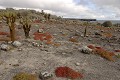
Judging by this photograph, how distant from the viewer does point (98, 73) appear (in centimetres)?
1473

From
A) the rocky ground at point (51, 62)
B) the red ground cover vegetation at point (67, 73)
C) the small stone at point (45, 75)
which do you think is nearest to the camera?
the small stone at point (45, 75)

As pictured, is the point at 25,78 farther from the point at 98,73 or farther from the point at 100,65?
the point at 100,65

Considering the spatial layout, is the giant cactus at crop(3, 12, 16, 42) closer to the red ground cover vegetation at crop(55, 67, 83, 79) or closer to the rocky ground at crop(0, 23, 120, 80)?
the rocky ground at crop(0, 23, 120, 80)

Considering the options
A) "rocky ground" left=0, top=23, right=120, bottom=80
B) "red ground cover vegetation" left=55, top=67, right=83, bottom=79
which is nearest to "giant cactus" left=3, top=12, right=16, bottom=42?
"rocky ground" left=0, top=23, right=120, bottom=80

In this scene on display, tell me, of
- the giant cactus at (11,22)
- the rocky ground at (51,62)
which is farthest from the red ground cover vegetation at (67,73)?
the giant cactus at (11,22)

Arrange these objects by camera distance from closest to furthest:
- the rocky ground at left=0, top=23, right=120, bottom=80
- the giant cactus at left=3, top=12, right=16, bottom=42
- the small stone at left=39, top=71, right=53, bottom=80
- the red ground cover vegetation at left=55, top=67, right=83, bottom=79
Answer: the small stone at left=39, top=71, right=53, bottom=80 → the red ground cover vegetation at left=55, top=67, right=83, bottom=79 → the rocky ground at left=0, top=23, right=120, bottom=80 → the giant cactus at left=3, top=12, right=16, bottom=42

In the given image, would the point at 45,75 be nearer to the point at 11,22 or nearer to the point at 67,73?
the point at 67,73

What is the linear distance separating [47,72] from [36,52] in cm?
444

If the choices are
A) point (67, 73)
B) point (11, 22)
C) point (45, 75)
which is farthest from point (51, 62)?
point (11, 22)

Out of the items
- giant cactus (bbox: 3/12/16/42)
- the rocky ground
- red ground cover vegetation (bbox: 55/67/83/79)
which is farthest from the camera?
giant cactus (bbox: 3/12/16/42)

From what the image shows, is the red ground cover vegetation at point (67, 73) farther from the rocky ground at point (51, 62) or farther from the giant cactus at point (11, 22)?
the giant cactus at point (11, 22)

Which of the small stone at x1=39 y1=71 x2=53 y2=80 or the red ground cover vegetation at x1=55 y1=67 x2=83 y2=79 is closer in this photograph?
the small stone at x1=39 y1=71 x2=53 y2=80

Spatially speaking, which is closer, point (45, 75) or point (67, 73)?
point (45, 75)

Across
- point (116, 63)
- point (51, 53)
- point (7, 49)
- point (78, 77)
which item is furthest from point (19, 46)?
point (116, 63)
